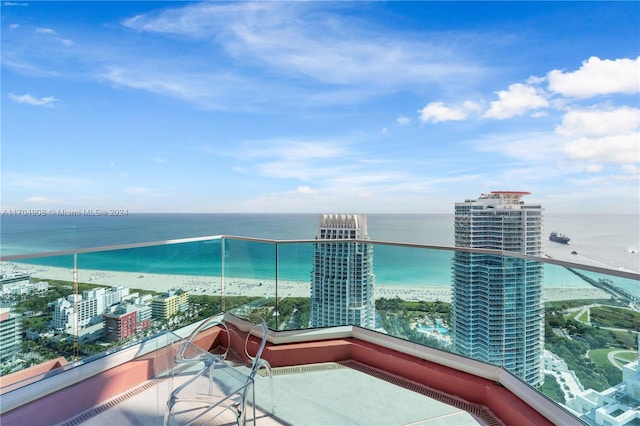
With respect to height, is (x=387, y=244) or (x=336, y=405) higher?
(x=387, y=244)

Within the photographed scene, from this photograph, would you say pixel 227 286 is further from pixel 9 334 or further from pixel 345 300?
pixel 9 334

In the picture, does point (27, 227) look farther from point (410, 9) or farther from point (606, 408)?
point (606, 408)

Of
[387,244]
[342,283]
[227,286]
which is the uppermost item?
[387,244]

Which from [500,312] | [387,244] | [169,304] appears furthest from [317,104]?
[500,312]

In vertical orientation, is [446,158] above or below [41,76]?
below

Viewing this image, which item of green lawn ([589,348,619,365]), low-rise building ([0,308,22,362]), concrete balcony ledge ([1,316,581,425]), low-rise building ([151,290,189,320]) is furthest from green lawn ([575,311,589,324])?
low-rise building ([0,308,22,362])

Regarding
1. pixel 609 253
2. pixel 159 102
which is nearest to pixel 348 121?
pixel 159 102
